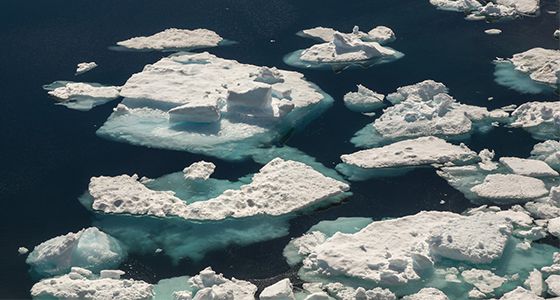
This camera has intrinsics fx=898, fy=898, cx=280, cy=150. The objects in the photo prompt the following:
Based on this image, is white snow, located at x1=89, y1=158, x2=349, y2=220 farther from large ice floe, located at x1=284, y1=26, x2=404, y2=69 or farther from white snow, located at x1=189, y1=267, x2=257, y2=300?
large ice floe, located at x1=284, y1=26, x2=404, y2=69

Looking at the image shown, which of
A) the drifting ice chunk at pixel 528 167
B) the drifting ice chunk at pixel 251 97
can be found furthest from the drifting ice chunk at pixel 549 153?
the drifting ice chunk at pixel 251 97

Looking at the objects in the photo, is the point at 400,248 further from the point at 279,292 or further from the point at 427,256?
the point at 279,292

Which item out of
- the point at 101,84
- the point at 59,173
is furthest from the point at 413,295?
the point at 101,84

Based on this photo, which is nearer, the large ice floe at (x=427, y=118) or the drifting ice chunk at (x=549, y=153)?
the drifting ice chunk at (x=549, y=153)

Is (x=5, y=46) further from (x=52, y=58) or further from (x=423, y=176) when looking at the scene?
(x=423, y=176)

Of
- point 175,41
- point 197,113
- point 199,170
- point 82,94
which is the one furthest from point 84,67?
point 199,170

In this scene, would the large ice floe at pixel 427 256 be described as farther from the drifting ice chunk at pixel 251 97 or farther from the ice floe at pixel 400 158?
the drifting ice chunk at pixel 251 97
